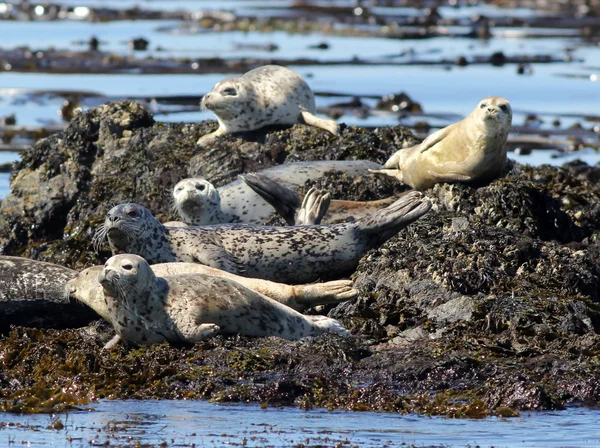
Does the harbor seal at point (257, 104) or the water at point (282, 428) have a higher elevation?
the harbor seal at point (257, 104)

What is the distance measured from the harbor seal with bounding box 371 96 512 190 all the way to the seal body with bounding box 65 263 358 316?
226cm

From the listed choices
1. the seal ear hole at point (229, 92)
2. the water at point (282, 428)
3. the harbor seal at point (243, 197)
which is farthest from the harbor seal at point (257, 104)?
the water at point (282, 428)

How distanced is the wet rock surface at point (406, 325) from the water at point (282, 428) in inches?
5.7

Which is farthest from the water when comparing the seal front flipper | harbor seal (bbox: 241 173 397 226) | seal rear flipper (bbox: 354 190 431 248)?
harbor seal (bbox: 241 173 397 226)

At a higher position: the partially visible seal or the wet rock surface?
the wet rock surface

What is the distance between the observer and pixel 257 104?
11781 millimetres

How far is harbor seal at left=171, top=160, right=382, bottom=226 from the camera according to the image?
9914 mm

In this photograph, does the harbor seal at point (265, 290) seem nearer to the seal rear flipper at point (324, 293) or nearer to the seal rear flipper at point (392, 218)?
the seal rear flipper at point (324, 293)

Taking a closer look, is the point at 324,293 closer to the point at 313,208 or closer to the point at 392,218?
the point at 392,218

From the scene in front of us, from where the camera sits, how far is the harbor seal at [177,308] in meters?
7.41

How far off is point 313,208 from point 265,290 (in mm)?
1509

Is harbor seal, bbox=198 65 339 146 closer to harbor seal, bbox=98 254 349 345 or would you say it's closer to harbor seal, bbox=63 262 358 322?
harbor seal, bbox=63 262 358 322

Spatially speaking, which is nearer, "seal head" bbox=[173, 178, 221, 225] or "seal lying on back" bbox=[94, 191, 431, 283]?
"seal lying on back" bbox=[94, 191, 431, 283]

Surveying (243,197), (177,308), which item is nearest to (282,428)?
(177,308)
